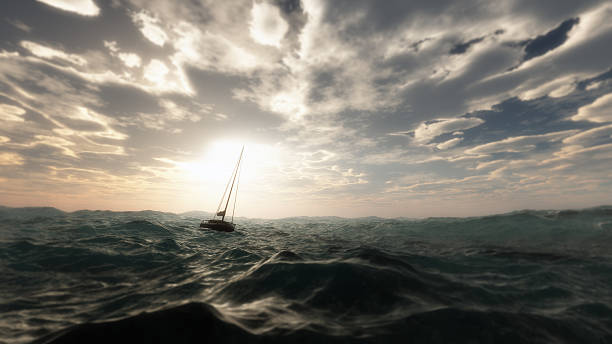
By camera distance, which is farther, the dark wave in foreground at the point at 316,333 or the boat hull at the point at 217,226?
the boat hull at the point at 217,226

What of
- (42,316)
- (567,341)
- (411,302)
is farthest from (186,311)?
(567,341)

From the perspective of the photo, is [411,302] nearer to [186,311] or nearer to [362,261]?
[362,261]

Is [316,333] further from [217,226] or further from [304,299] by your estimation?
[217,226]

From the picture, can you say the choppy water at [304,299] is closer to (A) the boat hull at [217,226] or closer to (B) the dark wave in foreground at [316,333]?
(B) the dark wave in foreground at [316,333]

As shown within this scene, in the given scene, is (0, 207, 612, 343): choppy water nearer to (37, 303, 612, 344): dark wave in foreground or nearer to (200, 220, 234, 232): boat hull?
(37, 303, 612, 344): dark wave in foreground

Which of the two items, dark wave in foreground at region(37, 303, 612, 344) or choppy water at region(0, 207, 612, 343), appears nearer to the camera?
dark wave in foreground at region(37, 303, 612, 344)

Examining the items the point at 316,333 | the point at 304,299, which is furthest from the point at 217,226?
the point at 316,333

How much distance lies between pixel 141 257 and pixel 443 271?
14750 mm

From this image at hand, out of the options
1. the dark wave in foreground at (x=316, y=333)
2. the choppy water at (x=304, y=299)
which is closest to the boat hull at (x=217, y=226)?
the choppy water at (x=304, y=299)

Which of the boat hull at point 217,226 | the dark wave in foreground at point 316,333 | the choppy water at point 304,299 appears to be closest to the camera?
the dark wave in foreground at point 316,333

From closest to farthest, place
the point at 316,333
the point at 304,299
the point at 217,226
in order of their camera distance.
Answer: the point at 316,333
the point at 304,299
the point at 217,226

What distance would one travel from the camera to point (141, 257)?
1128 centimetres

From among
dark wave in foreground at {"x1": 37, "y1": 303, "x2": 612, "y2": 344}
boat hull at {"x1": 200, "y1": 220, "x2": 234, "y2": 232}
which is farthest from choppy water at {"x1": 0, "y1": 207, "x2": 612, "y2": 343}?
boat hull at {"x1": 200, "y1": 220, "x2": 234, "y2": 232}

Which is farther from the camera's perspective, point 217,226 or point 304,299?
point 217,226
